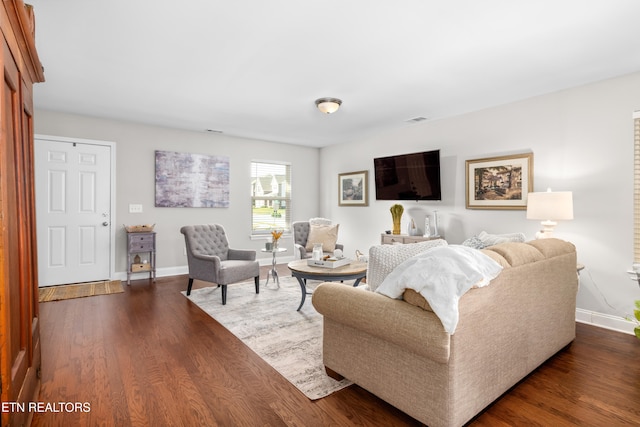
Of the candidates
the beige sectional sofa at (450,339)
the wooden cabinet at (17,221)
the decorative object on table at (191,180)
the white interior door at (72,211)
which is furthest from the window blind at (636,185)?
the white interior door at (72,211)

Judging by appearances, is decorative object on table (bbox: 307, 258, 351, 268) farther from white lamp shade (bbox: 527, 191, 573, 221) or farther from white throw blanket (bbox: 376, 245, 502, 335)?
white lamp shade (bbox: 527, 191, 573, 221)

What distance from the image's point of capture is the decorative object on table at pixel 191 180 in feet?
18.2

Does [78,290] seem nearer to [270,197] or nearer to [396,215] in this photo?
[270,197]

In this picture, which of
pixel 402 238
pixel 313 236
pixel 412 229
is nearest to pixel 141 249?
pixel 313 236

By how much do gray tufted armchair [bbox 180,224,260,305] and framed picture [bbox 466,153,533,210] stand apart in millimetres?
2996

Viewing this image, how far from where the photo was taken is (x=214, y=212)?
6105 mm

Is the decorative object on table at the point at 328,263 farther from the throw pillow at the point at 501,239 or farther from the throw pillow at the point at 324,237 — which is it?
the throw pillow at the point at 324,237

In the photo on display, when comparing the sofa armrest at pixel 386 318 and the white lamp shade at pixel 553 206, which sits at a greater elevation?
the white lamp shade at pixel 553 206

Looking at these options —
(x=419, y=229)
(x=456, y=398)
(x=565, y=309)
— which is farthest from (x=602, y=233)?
(x=456, y=398)

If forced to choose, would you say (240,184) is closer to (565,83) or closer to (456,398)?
(565,83)

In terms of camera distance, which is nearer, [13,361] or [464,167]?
[13,361]

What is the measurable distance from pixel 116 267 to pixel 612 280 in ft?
20.4

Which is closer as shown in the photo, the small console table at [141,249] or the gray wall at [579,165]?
the gray wall at [579,165]

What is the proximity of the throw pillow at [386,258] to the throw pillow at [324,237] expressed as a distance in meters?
3.30
